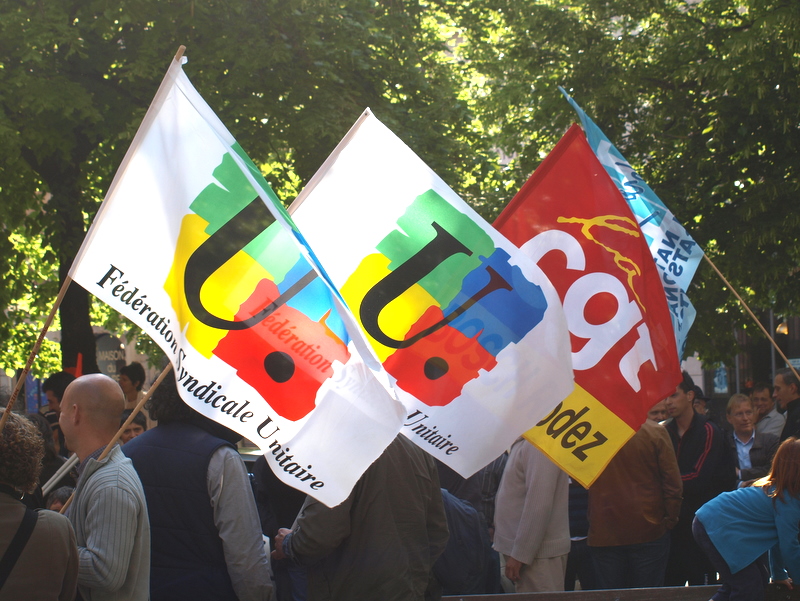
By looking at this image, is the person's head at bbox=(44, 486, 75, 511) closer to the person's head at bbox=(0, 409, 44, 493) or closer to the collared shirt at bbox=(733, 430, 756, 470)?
the person's head at bbox=(0, 409, 44, 493)

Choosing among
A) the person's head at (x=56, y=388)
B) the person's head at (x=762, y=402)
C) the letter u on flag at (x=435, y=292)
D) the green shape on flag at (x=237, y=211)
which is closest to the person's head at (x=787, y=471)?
the letter u on flag at (x=435, y=292)

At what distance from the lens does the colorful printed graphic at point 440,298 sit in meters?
4.16

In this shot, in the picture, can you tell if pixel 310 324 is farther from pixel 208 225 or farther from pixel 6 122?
pixel 6 122

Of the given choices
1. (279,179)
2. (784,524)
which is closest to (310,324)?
(784,524)

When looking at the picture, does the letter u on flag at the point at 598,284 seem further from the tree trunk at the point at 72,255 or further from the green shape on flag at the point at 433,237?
the tree trunk at the point at 72,255

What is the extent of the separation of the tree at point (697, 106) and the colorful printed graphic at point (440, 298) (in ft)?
24.6

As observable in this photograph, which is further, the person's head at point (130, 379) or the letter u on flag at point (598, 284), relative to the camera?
the person's head at point (130, 379)

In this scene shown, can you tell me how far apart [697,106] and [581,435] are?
8933 mm

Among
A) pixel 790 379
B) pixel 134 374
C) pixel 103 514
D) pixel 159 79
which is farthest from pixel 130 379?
pixel 790 379

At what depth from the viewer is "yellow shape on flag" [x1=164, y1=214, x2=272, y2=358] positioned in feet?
11.4

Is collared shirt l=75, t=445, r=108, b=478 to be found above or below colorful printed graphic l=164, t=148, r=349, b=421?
below

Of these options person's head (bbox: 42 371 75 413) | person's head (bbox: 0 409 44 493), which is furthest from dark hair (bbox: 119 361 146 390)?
person's head (bbox: 0 409 44 493)

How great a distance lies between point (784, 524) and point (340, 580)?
7.50 ft

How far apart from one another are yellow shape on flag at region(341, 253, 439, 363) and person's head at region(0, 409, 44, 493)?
Answer: 5.41 ft
